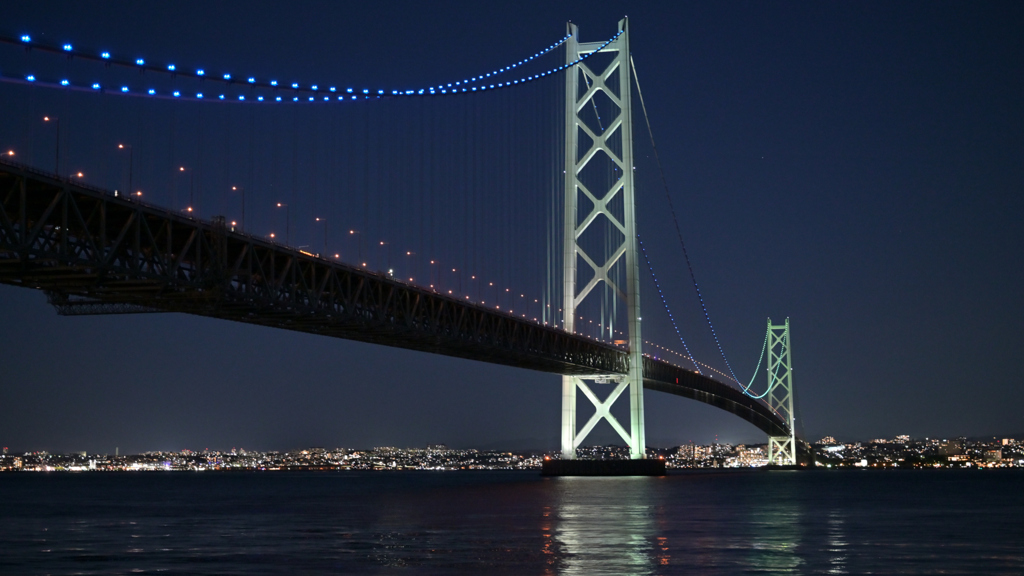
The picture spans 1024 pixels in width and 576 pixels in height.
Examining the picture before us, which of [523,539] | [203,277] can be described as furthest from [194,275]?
[523,539]

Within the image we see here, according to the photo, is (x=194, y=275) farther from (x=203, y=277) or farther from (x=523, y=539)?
(x=523, y=539)

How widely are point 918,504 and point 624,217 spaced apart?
2294cm

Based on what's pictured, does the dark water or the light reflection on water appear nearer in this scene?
the light reflection on water

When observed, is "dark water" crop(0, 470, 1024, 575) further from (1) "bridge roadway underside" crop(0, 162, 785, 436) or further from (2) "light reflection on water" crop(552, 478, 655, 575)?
(1) "bridge roadway underside" crop(0, 162, 785, 436)

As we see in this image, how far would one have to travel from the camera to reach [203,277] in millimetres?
30297

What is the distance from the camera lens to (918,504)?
3947 centimetres

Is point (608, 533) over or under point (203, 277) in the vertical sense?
under

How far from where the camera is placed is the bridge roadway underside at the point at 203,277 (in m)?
25.6

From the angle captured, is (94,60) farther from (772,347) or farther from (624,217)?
(772,347)

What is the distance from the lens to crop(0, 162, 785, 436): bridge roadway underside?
25.6 meters

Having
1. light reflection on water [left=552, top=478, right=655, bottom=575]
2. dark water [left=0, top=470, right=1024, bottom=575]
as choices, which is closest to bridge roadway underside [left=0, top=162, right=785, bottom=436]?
dark water [left=0, top=470, right=1024, bottom=575]

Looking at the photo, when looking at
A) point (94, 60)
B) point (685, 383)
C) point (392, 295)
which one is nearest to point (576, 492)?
point (392, 295)

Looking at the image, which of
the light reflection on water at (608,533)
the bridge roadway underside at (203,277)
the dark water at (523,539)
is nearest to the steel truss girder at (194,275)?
the bridge roadway underside at (203,277)

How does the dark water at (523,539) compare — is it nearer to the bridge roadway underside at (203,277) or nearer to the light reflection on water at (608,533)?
the light reflection on water at (608,533)
